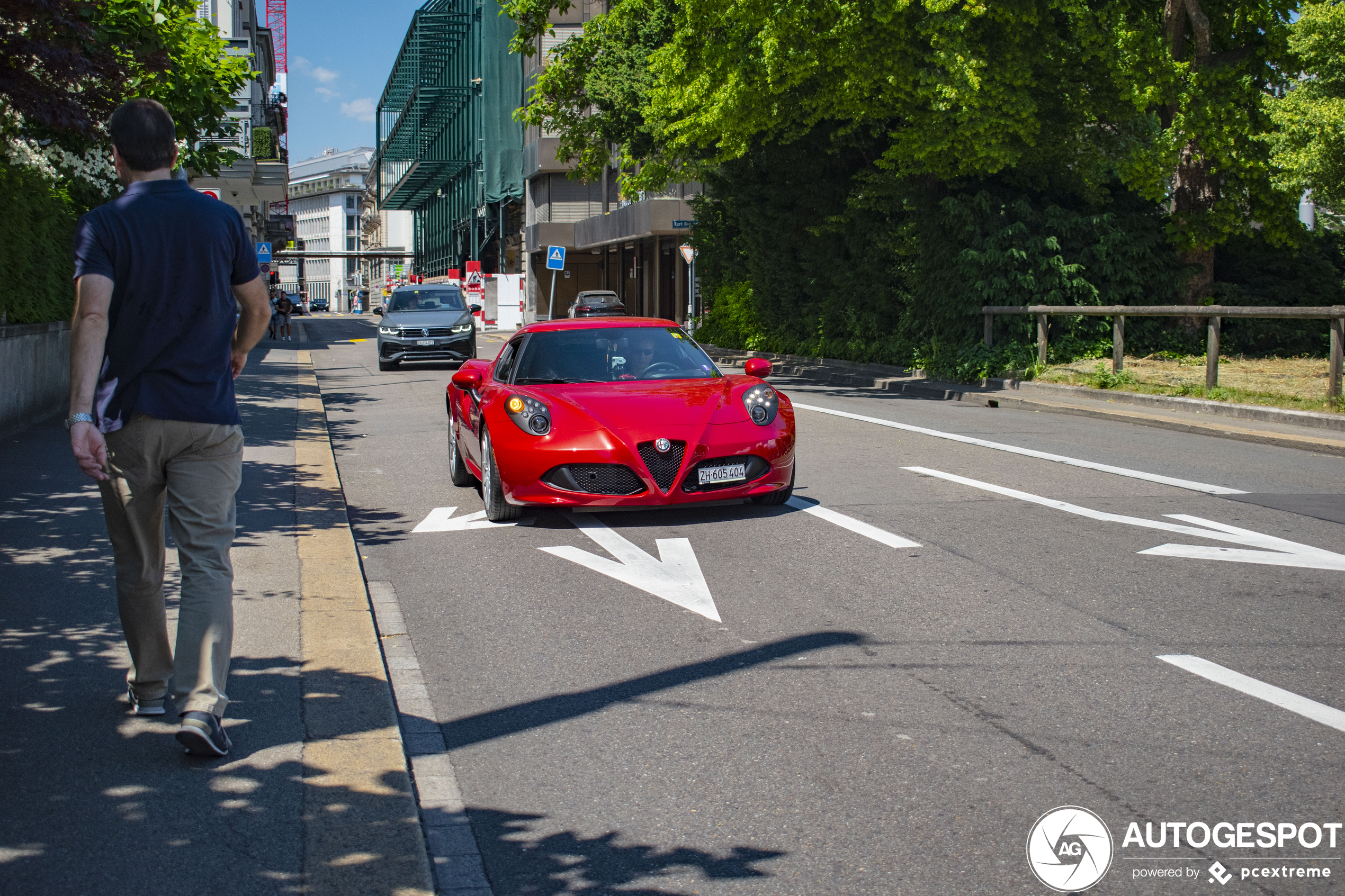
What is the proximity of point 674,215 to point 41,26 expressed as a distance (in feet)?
144

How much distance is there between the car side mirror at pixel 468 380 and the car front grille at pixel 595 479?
5.30ft

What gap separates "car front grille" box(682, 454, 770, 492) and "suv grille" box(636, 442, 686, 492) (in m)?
0.09

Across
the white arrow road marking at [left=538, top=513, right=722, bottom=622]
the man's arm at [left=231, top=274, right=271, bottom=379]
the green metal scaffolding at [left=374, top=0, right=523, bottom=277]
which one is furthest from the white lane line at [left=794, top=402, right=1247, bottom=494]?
the green metal scaffolding at [left=374, top=0, right=523, bottom=277]

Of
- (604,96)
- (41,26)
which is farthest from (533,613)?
(604,96)

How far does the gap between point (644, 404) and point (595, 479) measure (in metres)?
0.64

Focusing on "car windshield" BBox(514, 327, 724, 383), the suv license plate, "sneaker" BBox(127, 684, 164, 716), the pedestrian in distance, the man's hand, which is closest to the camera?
the man's hand

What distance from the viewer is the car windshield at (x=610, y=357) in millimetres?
9117

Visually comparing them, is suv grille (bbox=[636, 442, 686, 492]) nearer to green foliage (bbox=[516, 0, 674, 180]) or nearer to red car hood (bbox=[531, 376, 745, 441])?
red car hood (bbox=[531, 376, 745, 441])

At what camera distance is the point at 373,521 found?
8.67m

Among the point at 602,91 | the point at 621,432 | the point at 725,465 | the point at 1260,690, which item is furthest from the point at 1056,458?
the point at 602,91

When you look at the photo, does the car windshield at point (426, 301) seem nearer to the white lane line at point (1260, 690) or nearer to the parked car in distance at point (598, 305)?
the parked car in distance at point (598, 305)

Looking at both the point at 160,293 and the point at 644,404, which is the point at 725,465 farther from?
the point at 160,293

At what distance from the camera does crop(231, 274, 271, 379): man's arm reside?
402cm

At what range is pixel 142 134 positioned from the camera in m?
3.78
